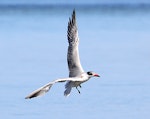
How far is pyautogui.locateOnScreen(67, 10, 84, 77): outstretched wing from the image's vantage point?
18.3 metres

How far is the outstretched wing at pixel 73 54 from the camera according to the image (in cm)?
1833

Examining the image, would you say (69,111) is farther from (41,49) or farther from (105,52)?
(41,49)

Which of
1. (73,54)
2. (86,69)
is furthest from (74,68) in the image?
(86,69)

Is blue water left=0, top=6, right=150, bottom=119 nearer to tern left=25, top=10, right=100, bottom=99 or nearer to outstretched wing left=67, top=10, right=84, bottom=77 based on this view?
tern left=25, top=10, right=100, bottom=99

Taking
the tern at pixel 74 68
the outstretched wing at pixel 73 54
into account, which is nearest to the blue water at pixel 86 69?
the tern at pixel 74 68

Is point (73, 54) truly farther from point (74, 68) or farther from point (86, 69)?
point (86, 69)

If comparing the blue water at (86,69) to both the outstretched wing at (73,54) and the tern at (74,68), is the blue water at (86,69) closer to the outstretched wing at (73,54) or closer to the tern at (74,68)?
the tern at (74,68)

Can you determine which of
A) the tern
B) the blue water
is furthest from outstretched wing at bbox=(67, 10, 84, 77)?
the blue water

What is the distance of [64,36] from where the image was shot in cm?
3753

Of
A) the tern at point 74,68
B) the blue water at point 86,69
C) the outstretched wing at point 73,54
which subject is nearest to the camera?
the tern at point 74,68

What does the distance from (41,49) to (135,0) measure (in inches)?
3027

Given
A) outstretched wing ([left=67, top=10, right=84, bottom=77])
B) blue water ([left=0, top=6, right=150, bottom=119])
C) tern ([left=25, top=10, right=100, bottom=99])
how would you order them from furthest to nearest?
blue water ([left=0, top=6, right=150, bottom=119]) → outstretched wing ([left=67, top=10, right=84, bottom=77]) → tern ([left=25, top=10, right=100, bottom=99])

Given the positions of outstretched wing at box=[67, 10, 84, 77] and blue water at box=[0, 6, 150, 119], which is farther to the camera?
blue water at box=[0, 6, 150, 119]

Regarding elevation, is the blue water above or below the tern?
below
